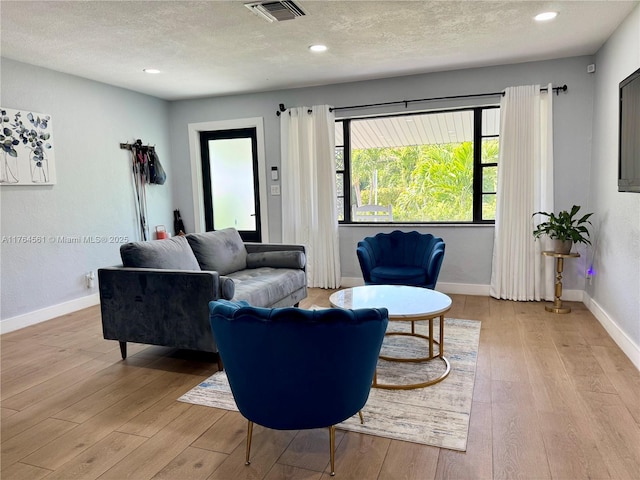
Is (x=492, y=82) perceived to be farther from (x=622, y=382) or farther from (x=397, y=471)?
(x=397, y=471)

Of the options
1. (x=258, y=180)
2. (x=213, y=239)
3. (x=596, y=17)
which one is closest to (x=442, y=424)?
(x=213, y=239)

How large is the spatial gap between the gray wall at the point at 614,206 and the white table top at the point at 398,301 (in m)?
1.37

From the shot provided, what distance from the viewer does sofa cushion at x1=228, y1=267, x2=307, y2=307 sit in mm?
3203

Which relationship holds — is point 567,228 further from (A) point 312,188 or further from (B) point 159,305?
(B) point 159,305

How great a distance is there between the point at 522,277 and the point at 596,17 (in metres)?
2.45

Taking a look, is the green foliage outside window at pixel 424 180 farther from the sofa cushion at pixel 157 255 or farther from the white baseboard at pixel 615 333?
the sofa cushion at pixel 157 255

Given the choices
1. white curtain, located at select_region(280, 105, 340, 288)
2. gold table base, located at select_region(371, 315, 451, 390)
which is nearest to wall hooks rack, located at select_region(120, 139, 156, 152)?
white curtain, located at select_region(280, 105, 340, 288)

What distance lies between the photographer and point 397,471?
1852 mm

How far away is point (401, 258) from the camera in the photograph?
14.2 ft

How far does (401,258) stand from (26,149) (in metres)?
3.76

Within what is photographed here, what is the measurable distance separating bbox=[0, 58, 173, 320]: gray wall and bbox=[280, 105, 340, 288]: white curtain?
1844 millimetres

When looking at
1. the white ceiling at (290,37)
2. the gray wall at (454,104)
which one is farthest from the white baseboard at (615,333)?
the white ceiling at (290,37)

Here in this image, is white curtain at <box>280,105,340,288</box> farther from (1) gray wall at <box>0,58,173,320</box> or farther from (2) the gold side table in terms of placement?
(2) the gold side table

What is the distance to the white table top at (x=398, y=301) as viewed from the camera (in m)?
2.62
